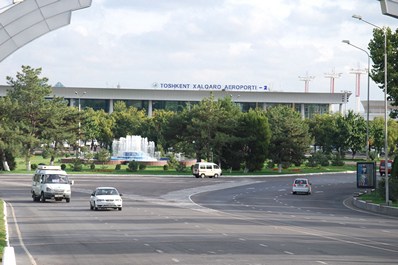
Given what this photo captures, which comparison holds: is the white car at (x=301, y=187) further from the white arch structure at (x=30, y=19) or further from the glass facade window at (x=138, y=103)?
the glass facade window at (x=138, y=103)

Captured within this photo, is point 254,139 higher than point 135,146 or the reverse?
higher

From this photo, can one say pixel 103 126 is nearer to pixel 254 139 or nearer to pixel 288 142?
pixel 288 142

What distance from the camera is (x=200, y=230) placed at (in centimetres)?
3291

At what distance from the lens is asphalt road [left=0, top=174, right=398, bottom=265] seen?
23.3m

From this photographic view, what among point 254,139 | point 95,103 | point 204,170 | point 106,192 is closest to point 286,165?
point 254,139

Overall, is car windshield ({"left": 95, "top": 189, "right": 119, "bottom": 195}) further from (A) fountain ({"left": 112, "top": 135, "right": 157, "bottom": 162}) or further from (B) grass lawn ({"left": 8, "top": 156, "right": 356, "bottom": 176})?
(A) fountain ({"left": 112, "top": 135, "right": 157, "bottom": 162})

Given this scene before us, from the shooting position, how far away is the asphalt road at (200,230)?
2327 cm

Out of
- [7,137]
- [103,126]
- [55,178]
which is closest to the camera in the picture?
A: [55,178]

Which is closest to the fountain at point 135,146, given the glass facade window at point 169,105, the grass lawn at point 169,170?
the grass lawn at point 169,170

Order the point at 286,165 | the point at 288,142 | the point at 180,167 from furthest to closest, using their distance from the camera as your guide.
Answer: the point at 286,165 → the point at 288,142 → the point at 180,167

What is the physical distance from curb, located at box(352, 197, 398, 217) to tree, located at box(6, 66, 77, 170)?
50.5 meters

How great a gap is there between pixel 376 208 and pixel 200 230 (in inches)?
826

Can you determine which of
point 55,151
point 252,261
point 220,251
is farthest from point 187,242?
point 55,151

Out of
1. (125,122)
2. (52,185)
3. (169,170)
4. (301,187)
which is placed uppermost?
(125,122)
